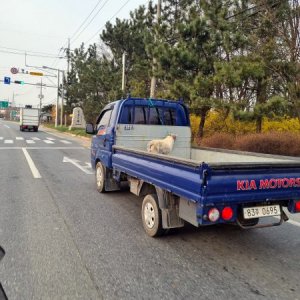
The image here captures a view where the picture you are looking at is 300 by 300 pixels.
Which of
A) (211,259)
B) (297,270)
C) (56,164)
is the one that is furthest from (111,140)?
(56,164)

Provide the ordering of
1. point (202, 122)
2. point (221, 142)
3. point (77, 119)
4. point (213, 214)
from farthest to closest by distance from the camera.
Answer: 1. point (77, 119)
2. point (202, 122)
3. point (221, 142)
4. point (213, 214)

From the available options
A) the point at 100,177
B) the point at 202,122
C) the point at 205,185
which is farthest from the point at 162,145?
the point at 202,122

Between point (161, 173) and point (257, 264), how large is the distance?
61.7 inches

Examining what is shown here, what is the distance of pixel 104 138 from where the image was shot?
7555mm

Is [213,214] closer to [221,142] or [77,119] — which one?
[221,142]

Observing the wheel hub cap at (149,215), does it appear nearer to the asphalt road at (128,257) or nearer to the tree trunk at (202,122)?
the asphalt road at (128,257)

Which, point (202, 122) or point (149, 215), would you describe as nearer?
point (149, 215)

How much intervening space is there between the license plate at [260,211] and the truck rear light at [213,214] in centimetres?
44

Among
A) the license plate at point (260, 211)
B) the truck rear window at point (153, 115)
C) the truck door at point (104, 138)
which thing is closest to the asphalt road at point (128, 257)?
the license plate at point (260, 211)

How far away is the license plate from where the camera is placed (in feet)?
13.9

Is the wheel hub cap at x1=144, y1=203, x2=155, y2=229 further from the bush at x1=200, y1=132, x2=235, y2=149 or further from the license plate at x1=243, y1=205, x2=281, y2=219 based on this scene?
the bush at x1=200, y1=132, x2=235, y2=149

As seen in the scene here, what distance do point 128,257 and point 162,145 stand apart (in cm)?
311

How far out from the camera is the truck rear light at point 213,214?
3.90 m

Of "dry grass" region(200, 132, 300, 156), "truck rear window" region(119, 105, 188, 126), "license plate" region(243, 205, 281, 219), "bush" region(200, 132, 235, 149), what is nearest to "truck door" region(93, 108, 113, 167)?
"truck rear window" region(119, 105, 188, 126)
